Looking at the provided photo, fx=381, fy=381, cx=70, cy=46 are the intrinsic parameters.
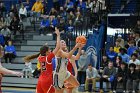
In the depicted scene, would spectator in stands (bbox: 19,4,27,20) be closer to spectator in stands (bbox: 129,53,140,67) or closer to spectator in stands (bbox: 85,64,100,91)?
spectator in stands (bbox: 85,64,100,91)

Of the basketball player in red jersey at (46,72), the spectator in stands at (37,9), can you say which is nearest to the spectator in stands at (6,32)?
the spectator in stands at (37,9)

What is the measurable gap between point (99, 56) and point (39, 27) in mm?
5652

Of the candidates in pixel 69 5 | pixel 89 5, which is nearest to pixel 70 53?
pixel 89 5

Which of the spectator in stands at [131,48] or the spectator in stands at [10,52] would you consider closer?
the spectator in stands at [131,48]

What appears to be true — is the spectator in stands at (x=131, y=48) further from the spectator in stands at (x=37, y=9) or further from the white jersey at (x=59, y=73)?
the white jersey at (x=59, y=73)

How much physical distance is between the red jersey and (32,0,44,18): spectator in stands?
1417cm

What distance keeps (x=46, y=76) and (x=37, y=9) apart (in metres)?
14.7

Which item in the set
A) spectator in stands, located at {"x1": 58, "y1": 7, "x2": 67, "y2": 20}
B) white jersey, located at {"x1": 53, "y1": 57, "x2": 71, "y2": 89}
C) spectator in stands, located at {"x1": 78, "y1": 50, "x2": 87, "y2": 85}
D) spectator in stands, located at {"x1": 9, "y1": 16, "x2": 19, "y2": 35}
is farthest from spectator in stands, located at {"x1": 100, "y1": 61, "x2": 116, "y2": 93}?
spectator in stands, located at {"x1": 9, "y1": 16, "x2": 19, "y2": 35}

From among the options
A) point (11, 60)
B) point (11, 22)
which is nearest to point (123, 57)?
point (11, 60)

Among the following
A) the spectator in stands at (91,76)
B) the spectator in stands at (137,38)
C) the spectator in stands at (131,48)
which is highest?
the spectator in stands at (137,38)

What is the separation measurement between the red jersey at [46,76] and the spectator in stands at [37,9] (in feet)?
46.5

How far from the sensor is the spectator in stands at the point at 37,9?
2234cm

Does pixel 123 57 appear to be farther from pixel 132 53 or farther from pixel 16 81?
pixel 16 81

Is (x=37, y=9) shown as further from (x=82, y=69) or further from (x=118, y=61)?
(x=118, y=61)
